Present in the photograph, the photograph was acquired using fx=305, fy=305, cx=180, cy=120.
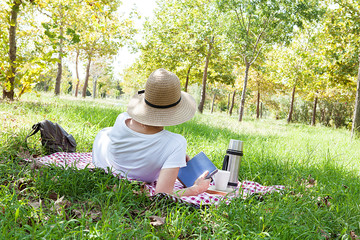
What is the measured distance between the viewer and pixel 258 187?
3566 mm

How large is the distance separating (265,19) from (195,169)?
12448 mm

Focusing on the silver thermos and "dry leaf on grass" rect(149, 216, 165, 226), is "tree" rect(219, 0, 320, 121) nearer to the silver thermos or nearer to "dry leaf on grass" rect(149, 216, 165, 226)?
the silver thermos

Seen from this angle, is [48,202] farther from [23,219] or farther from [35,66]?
[35,66]

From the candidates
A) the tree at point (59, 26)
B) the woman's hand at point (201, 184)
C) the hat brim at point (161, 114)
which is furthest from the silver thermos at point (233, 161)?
the tree at point (59, 26)

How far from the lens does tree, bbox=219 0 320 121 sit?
12414mm

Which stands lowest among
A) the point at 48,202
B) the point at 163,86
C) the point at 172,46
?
the point at 48,202

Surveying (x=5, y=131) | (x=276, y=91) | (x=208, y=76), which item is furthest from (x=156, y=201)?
(x=276, y=91)

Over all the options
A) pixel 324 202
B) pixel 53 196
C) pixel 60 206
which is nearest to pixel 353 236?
pixel 324 202

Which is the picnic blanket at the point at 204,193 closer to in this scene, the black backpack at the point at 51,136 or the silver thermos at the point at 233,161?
the silver thermos at the point at 233,161

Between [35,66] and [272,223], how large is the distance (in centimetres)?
695

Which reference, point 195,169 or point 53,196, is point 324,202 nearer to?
point 195,169

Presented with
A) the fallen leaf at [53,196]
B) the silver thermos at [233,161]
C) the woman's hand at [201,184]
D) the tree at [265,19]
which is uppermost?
the tree at [265,19]

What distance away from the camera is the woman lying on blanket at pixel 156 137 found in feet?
9.23

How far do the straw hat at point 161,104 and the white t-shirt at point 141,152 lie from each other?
158 mm
